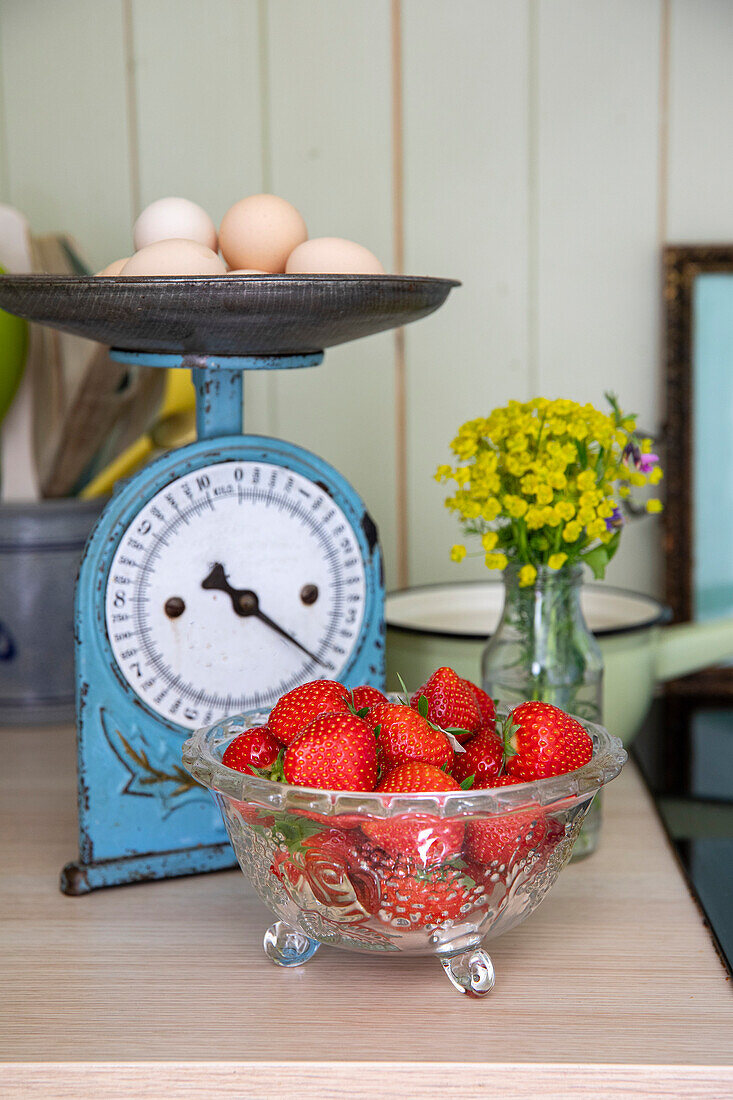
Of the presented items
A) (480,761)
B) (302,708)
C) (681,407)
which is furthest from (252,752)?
(681,407)

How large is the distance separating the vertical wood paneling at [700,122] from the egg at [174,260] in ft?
2.31

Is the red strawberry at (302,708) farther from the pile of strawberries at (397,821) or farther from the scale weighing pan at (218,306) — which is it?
the scale weighing pan at (218,306)

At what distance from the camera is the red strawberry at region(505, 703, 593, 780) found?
685 mm

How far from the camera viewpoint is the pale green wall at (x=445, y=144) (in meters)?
1.28

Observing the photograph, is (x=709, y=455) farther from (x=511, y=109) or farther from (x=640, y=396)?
(x=511, y=109)

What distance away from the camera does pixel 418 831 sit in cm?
63

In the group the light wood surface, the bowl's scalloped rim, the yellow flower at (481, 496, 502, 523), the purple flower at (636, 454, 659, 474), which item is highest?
the purple flower at (636, 454, 659, 474)

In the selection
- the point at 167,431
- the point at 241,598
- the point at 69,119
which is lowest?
the point at 241,598

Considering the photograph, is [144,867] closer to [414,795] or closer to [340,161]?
[414,795]

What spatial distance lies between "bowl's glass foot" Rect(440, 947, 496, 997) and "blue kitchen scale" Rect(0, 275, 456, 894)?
0.25 m

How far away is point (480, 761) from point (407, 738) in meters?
0.06

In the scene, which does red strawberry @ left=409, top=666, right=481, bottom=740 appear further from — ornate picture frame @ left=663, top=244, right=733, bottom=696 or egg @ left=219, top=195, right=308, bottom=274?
ornate picture frame @ left=663, top=244, right=733, bottom=696

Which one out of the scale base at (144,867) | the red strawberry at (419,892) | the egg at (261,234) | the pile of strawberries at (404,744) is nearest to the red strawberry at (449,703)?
the pile of strawberries at (404,744)

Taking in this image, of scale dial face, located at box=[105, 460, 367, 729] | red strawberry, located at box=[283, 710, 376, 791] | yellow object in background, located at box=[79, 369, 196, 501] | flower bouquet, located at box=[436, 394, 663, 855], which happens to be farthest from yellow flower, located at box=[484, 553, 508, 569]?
yellow object in background, located at box=[79, 369, 196, 501]
